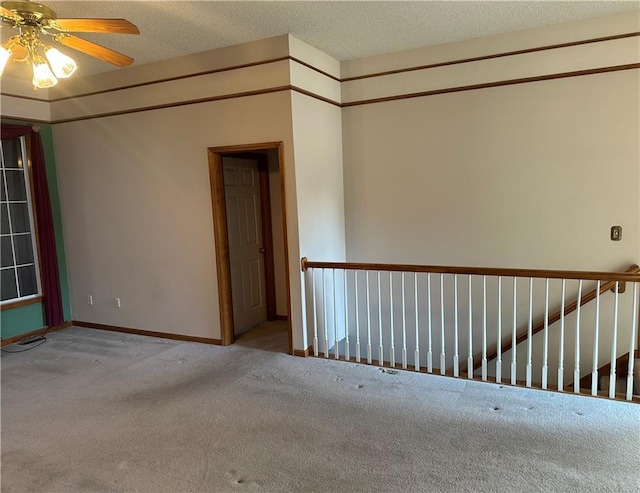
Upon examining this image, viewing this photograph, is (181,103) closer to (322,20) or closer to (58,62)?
(322,20)

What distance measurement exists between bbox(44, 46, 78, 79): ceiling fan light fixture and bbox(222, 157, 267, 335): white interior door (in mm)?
2193

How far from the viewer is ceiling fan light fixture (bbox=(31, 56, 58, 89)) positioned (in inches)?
95.5

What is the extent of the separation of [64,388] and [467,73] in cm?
436

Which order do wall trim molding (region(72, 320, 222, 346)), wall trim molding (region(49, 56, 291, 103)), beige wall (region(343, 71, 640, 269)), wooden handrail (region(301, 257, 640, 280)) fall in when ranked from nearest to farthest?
wooden handrail (region(301, 257, 640, 280)), beige wall (region(343, 71, 640, 269)), wall trim molding (region(49, 56, 291, 103)), wall trim molding (region(72, 320, 222, 346))

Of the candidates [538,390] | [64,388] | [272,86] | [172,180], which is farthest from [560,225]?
[64,388]

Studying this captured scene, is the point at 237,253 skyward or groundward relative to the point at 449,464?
skyward

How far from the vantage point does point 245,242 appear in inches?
203

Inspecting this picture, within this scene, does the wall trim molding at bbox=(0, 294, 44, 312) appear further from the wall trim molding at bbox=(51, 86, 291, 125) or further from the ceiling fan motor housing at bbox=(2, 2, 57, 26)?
the ceiling fan motor housing at bbox=(2, 2, 57, 26)

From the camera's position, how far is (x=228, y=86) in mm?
4117

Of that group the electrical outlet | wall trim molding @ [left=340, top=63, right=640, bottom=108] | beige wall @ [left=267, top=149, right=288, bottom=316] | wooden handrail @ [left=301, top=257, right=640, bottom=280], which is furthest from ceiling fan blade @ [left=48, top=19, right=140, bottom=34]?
the electrical outlet

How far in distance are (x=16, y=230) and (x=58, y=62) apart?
3.22m

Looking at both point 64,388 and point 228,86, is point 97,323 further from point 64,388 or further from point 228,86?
point 228,86

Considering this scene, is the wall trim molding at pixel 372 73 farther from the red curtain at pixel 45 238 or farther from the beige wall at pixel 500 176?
the red curtain at pixel 45 238

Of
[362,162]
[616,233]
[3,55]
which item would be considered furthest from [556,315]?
[3,55]
